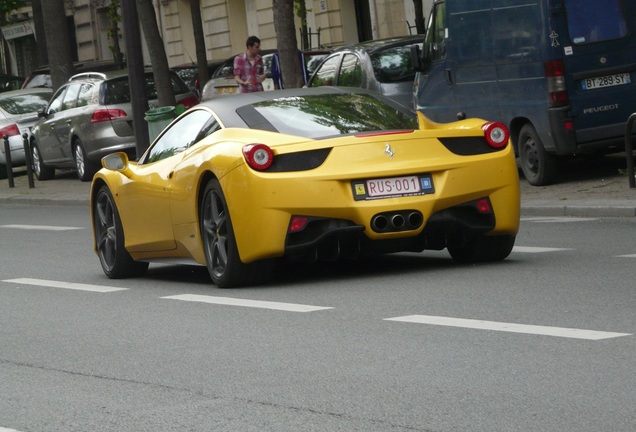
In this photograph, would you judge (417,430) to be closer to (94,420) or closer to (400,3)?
(94,420)

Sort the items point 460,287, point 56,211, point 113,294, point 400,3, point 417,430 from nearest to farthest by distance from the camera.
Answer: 1. point 417,430
2. point 460,287
3. point 113,294
4. point 56,211
5. point 400,3

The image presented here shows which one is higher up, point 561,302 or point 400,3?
point 400,3

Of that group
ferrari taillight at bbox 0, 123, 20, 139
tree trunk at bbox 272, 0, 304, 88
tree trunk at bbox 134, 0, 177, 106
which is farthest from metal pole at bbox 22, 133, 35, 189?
tree trunk at bbox 272, 0, 304, 88

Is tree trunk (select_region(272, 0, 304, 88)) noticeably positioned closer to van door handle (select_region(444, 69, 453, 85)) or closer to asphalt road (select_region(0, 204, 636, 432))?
van door handle (select_region(444, 69, 453, 85))

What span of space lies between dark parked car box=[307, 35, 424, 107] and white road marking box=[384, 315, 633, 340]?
11.8 meters

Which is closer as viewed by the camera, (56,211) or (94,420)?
(94,420)

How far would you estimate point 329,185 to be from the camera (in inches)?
368

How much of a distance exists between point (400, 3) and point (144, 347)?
32871 mm

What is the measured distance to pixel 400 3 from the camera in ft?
131

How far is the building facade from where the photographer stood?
133 ft

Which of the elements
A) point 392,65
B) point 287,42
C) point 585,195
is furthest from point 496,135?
point 287,42

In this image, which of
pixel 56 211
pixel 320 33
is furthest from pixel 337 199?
pixel 320 33

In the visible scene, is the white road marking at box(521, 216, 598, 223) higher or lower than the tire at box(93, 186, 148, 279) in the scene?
lower

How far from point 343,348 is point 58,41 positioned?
24.4 metres
